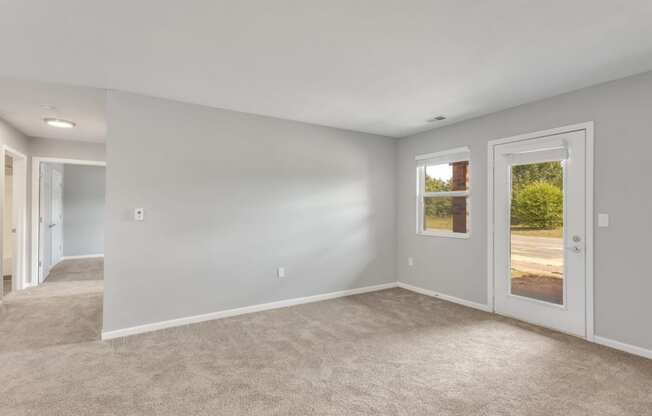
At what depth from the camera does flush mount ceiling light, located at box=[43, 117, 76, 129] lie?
4.27 m

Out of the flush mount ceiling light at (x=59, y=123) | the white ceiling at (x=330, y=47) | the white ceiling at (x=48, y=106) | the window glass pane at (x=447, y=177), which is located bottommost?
the window glass pane at (x=447, y=177)

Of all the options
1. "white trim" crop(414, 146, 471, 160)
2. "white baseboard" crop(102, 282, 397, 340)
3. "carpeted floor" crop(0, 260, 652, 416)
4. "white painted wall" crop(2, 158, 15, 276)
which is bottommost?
"carpeted floor" crop(0, 260, 652, 416)

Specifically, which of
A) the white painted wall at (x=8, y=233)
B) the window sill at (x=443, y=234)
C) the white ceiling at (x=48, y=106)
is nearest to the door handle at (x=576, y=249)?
the window sill at (x=443, y=234)

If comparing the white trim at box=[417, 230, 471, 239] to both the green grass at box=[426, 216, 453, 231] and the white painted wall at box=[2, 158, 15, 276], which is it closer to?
the green grass at box=[426, 216, 453, 231]

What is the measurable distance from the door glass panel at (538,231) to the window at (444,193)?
0.67 meters

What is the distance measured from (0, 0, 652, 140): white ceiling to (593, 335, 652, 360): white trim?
93.2 inches

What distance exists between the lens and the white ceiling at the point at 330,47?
198 cm

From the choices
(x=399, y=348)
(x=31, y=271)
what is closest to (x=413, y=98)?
(x=399, y=348)

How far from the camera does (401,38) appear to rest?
231 cm

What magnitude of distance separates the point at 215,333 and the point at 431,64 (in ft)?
10.5

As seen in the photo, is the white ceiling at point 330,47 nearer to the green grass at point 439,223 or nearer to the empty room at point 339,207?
the empty room at point 339,207

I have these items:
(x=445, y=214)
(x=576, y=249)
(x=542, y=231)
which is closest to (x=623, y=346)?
(x=576, y=249)

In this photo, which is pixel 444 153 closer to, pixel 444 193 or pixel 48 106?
pixel 444 193

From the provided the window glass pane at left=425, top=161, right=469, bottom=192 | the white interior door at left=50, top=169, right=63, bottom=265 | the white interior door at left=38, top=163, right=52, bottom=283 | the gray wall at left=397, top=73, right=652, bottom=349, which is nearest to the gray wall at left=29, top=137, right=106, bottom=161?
the white interior door at left=38, top=163, right=52, bottom=283
